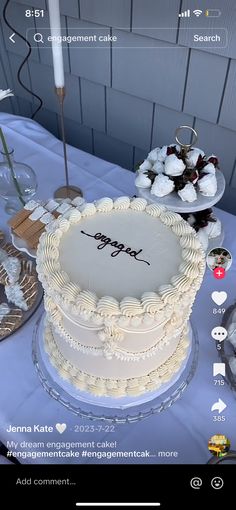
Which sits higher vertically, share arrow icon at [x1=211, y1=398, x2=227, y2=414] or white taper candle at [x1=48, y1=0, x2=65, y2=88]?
white taper candle at [x1=48, y1=0, x2=65, y2=88]

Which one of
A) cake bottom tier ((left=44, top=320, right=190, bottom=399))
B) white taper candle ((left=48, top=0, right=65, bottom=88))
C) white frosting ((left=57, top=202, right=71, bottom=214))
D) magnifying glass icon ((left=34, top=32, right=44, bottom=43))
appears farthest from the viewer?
magnifying glass icon ((left=34, top=32, right=44, bottom=43))

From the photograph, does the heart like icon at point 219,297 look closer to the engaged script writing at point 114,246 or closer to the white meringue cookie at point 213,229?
the white meringue cookie at point 213,229

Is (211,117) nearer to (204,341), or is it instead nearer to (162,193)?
(162,193)

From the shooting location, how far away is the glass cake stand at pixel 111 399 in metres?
0.68

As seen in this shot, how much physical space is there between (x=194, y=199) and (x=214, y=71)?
0.44m

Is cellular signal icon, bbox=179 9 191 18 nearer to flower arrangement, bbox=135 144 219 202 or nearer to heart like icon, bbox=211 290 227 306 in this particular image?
flower arrangement, bbox=135 144 219 202

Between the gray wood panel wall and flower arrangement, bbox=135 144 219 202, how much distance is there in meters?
0.35

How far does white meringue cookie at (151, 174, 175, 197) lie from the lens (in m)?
0.77

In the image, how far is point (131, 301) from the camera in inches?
20.9

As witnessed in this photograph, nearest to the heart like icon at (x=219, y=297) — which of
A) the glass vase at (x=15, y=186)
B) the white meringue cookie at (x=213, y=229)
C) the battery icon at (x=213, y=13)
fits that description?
the white meringue cookie at (x=213, y=229)

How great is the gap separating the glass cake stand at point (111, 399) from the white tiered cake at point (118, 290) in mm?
17

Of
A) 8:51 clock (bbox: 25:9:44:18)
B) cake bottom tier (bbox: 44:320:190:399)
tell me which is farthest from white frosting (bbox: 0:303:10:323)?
8:51 clock (bbox: 25:9:44:18)

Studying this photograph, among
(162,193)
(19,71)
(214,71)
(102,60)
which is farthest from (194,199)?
(19,71)

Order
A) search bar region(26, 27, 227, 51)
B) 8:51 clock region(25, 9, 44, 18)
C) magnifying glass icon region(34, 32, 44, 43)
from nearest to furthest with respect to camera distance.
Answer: search bar region(26, 27, 227, 51)
8:51 clock region(25, 9, 44, 18)
magnifying glass icon region(34, 32, 44, 43)
